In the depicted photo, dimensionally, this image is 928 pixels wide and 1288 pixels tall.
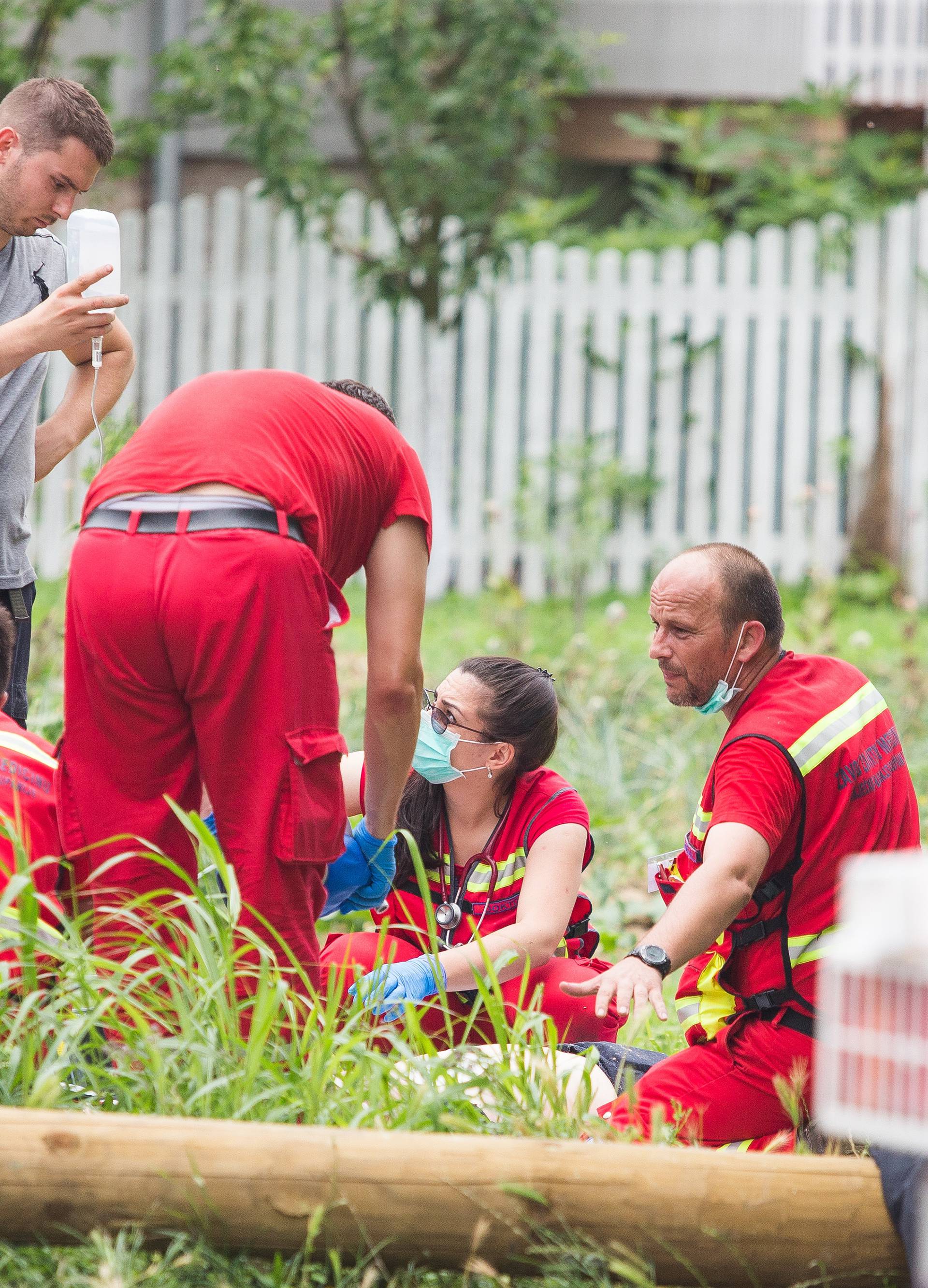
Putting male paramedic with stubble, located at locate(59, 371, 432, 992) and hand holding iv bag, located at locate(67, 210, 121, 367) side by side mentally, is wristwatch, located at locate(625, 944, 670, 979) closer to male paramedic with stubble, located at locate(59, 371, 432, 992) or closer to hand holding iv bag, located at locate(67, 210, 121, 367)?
male paramedic with stubble, located at locate(59, 371, 432, 992)

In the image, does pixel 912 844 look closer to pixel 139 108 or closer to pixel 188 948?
pixel 188 948

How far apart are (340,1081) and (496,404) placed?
20.6 feet

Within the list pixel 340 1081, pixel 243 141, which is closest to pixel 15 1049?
pixel 340 1081

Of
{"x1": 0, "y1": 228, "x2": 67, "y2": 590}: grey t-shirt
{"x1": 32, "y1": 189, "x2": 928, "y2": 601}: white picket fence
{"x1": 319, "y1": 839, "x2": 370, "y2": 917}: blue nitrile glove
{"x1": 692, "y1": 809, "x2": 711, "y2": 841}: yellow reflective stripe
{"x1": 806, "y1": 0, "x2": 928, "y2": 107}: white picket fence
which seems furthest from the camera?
{"x1": 806, "y1": 0, "x2": 928, "y2": 107}: white picket fence

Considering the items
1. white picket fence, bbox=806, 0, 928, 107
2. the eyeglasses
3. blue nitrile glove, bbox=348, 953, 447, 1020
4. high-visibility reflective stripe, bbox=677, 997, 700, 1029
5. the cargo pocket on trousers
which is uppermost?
white picket fence, bbox=806, 0, 928, 107

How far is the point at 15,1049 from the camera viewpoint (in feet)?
6.97

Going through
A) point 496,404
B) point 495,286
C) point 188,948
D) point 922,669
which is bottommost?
point 922,669

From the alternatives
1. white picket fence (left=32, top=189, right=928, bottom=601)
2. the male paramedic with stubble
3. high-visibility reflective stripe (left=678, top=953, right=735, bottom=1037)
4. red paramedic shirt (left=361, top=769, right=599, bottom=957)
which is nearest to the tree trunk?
white picket fence (left=32, top=189, right=928, bottom=601)

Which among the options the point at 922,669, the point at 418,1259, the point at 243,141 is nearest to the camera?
the point at 418,1259

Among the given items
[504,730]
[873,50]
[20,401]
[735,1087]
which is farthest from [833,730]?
[873,50]

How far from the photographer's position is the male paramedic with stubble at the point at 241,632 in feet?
7.46

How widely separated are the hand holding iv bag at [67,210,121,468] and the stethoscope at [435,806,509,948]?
44.2 inches

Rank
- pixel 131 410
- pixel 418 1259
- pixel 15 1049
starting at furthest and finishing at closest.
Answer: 1. pixel 131 410
2. pixel 15 1049
3. pixel 418 1259

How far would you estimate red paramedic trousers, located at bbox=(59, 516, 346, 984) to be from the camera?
2.26m
